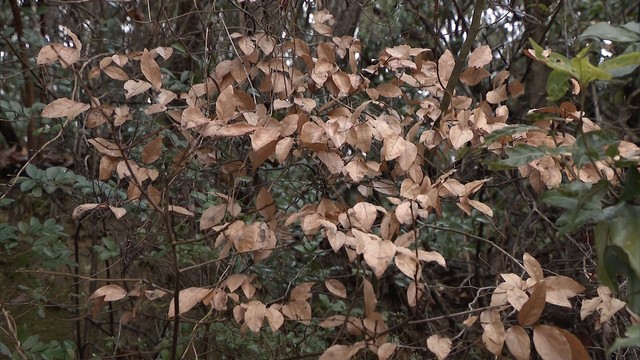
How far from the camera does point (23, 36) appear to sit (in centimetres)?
306

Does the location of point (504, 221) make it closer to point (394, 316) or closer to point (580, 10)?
point (394, 316)

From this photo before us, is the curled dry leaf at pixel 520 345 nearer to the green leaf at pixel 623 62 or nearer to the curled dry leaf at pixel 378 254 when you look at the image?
the curled dry leaf at pixel 378 254

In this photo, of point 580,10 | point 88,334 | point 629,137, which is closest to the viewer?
point 88,334

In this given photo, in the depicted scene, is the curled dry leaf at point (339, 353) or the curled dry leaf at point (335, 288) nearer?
the curled dry leaf at point (339, 353)

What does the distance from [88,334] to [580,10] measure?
310cm

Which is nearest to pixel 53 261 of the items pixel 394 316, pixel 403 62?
pixel 394 316

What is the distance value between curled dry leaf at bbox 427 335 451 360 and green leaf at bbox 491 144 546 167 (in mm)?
457

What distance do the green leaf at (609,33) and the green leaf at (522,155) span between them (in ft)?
0.91

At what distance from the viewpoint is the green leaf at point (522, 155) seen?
150cm

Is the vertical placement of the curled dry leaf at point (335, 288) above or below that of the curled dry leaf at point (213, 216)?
below

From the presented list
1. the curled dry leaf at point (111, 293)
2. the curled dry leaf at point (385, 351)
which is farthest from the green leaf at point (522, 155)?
the curled dry leaf at point (111, 293)

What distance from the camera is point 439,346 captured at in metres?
1.69

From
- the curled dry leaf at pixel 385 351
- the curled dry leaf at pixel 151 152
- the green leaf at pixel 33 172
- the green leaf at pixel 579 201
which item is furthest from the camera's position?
the green leaf at pixel 33 172

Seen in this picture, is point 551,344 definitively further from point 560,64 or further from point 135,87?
point 135,87
